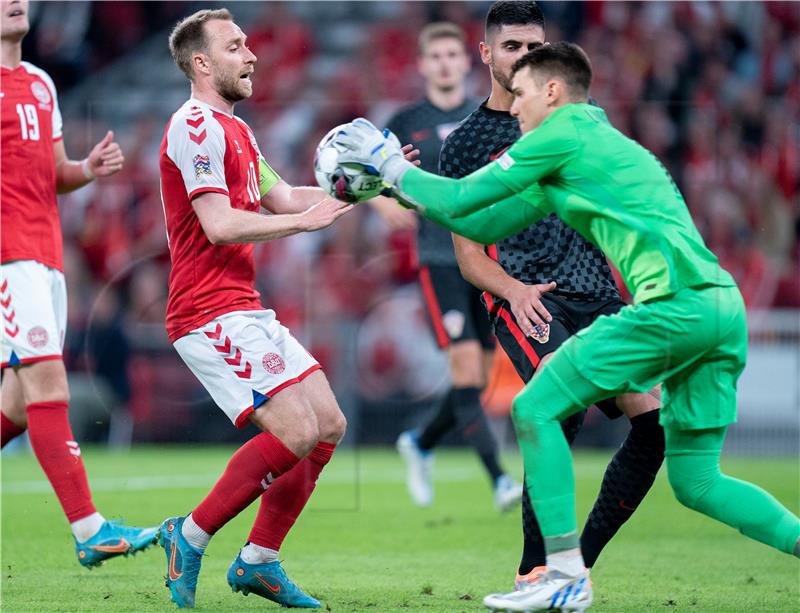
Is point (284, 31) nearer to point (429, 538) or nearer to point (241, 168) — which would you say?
point (429, 538)

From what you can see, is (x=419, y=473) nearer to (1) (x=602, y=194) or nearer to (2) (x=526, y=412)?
(2) (x=526, y=412)

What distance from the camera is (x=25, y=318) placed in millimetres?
5973

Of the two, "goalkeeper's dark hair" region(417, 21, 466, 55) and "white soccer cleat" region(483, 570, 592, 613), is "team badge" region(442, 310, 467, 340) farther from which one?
"white soccer cleat" region(483, 570, 592, 613)

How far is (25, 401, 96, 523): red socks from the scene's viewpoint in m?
5.87

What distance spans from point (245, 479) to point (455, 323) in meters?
3.93

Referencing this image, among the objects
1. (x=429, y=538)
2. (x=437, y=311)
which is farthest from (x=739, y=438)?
(x=429, y=538)

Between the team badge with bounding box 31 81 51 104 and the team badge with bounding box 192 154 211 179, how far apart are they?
1.71m

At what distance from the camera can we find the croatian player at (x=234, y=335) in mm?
5016

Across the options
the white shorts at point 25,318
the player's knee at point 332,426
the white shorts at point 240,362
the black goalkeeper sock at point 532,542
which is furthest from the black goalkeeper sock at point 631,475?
the white shorts at point 25,318

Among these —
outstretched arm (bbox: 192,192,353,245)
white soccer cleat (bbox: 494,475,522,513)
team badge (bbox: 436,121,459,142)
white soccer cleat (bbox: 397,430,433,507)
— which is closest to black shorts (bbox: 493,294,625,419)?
outstretched arm (bbox: 192,192,353,245)

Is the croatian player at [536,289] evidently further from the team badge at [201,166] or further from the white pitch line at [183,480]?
the white pitch line at [183,480]

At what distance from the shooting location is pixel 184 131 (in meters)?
Answer: 5.10

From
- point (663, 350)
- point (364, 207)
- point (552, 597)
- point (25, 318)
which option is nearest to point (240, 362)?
point (25, 318)

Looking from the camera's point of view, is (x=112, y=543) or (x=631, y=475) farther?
(x=112, y=543)
